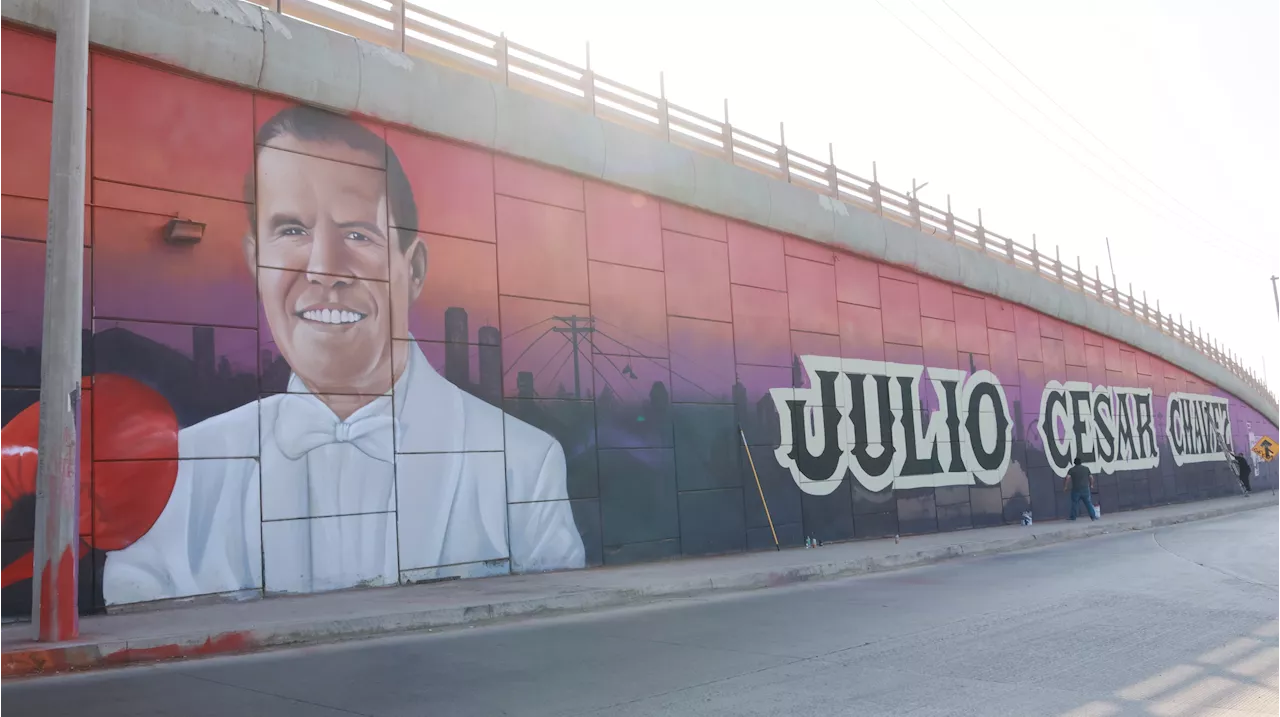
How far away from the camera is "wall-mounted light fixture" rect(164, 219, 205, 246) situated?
37.8 feet

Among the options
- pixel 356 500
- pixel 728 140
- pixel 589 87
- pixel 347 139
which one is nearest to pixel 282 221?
pixel 347 139

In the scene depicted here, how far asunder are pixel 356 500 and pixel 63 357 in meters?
4.83

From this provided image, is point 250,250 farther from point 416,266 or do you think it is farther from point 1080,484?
point 1080,484

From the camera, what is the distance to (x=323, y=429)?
1284 cm

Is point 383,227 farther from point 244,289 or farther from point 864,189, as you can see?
point 864,189

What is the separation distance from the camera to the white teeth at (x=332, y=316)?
42.4ft

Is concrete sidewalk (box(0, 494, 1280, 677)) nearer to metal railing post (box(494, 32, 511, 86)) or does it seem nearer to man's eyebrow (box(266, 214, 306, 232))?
man's eyebrow (box(266, 214, 306, 232))

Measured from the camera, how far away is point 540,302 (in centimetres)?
1562

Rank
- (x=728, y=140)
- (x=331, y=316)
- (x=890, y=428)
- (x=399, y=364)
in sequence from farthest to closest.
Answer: (x=890, y=428) < (x=728, y=140) < (x=399, y=364) < (x=331, y=316)

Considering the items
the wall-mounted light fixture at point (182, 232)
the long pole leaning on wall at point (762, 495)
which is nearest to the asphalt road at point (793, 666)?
Answer: the wall-mounted light fixture at point (182, 232)

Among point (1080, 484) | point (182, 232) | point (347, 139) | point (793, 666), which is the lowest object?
point (793, 666)

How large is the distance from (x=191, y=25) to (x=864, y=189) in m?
15.9

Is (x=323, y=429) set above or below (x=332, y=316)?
below

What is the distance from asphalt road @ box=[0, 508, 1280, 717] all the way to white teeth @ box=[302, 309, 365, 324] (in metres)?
5.04
